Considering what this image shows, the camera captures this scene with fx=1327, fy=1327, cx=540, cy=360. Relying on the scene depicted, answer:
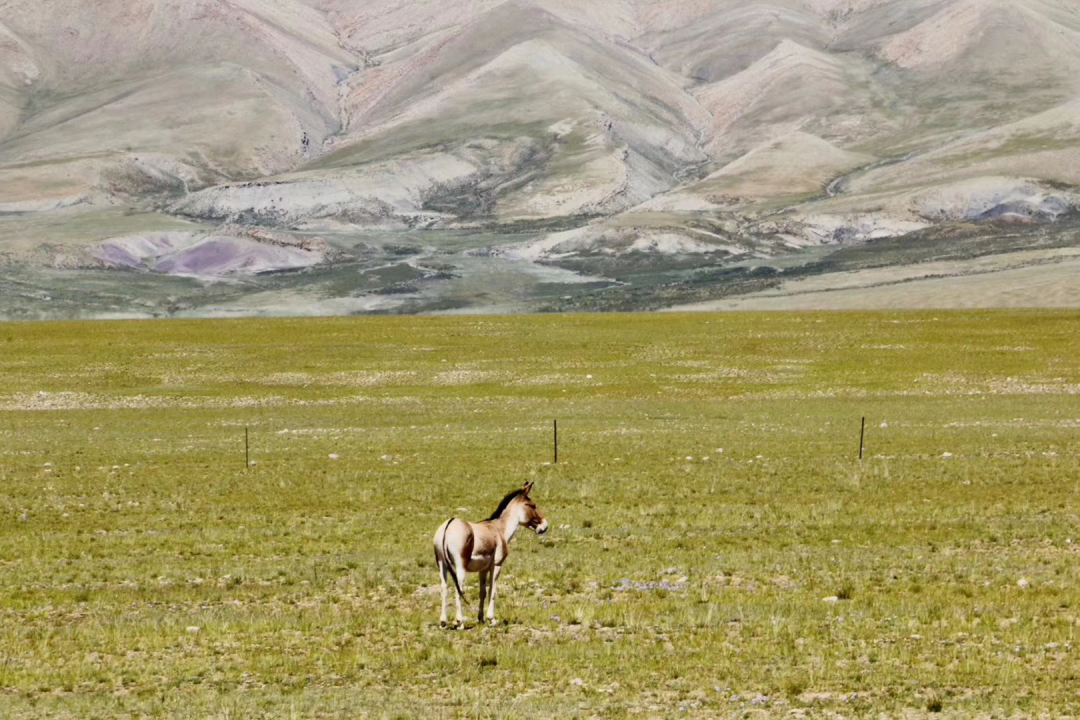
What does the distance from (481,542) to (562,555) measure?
7.45 metres

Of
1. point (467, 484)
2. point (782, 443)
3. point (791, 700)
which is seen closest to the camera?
point (791, 700)

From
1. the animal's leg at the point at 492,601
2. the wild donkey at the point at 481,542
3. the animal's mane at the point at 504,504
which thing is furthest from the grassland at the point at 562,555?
the animal's mane at the point at 504,504

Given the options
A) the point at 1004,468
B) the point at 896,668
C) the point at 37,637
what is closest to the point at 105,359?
the point at 1004,468

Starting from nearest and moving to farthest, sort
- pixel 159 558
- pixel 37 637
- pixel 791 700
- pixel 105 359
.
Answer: pixel 791 700
pixel 37 637
pixel 159 558
pixel 105 359

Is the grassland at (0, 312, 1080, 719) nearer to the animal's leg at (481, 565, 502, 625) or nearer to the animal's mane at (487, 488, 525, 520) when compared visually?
the animal's leg at (481, 565, 502, 625)

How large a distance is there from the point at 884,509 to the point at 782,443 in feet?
50.6

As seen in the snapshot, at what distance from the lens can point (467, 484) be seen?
3569 cm

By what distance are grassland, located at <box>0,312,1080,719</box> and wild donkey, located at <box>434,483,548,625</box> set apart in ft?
2.67

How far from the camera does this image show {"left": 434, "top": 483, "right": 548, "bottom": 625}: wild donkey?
17094mm

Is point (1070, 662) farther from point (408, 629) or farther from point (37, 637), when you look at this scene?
point (37, 637)

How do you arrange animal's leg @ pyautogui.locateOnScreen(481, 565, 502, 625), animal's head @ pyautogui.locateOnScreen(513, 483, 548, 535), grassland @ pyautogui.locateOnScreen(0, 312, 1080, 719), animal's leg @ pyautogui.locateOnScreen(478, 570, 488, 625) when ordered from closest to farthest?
1. grassland @ pyautogui.locateOnScreen(0, 312, 1080, 719)
2. animal's leg @ pyautogui.locateOnScreen(481, 565, 502, 625)
3. animal's leg @ pyautogui.locateOnScreen(478, 570, 488, 625)
4. animal's head @ pyautogui.locateOnScreen(513, 483, 548, 535)

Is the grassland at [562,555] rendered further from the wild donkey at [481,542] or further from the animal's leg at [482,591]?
the wild donkey at [481,542]

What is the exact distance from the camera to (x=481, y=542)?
17.5 meters

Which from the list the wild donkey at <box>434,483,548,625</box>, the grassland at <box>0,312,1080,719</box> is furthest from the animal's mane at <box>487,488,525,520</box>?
the grassland at <box>0,312,1080,719</box>
